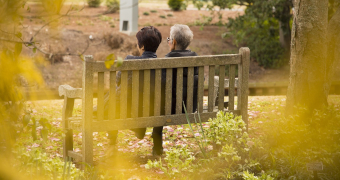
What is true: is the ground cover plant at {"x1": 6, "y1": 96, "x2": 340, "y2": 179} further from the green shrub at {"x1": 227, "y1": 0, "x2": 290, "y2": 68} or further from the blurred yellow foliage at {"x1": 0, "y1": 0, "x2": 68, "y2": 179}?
the green shrub at {"x1": 227, "y1": 0, "x2": 290, "y2": 68}

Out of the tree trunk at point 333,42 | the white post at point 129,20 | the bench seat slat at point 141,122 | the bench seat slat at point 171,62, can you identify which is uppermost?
the white post at point 129,20

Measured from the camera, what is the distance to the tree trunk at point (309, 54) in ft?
14.6

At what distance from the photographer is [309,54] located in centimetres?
447

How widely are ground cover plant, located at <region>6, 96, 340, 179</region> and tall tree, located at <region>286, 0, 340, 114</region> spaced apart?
256 millimetres

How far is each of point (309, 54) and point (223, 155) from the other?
191 cm

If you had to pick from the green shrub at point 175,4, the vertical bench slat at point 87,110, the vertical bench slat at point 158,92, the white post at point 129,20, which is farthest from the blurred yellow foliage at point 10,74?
the green shrub at point 175,4

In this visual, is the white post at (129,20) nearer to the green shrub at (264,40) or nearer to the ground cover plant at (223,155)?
the green shrub at (264,40)

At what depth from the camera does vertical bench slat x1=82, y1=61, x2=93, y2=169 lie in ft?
11.1

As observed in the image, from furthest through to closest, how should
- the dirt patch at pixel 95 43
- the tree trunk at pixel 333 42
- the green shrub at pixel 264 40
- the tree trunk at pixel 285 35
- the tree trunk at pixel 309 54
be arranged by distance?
the tree trunk at pixel 285 35
the green shrub at pixel 264 40
the dirt patch at pixel 95 43
the tree trunk at pixel 333 42
the tree trunk at pixel 309 54

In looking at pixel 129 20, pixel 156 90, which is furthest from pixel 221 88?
pixel 129 20

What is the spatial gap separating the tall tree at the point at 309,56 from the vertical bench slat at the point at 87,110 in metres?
2.36

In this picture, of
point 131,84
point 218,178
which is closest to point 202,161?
point 218,178

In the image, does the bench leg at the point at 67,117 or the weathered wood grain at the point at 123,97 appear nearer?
the weathered wood grain at the point at 123,97

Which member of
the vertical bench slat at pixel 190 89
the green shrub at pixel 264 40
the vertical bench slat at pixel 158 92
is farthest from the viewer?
the green shrub at pixel 264 40
